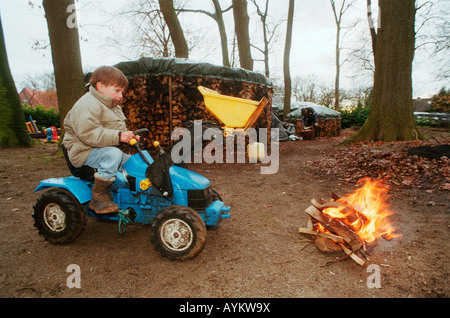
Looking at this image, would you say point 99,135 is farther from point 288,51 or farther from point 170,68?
point 288,51

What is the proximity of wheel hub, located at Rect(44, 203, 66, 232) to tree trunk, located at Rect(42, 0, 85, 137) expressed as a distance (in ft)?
15.9

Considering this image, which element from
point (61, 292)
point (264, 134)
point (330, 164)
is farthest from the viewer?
point (264, 134)

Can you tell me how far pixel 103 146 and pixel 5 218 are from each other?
2.28m

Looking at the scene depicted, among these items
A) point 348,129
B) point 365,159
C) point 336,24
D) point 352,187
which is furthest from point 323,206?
point 336,24

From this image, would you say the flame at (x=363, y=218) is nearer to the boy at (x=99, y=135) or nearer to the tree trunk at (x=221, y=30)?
the boy at (x=99, y=135)

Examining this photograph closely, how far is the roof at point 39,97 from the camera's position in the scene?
44.1m

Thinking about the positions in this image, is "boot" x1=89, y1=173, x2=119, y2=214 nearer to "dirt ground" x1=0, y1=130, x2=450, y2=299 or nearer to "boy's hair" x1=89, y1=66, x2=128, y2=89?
"dirt ground" x1=0, y1=130, x2=450, y2=299

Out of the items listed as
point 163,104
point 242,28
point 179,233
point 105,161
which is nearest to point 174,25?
point 242,28

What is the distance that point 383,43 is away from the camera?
300 inches

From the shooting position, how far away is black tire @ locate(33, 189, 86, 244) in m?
2.67

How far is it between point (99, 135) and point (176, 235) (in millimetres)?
1258

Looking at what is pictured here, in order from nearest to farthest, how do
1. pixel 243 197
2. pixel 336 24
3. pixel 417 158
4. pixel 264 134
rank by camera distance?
pixel 243 197 < pixel 417 158 < pixel 264 134 < pixel 336 24

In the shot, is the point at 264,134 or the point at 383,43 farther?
the point at 264,134

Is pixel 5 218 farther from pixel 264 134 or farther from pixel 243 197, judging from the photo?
pixel 264 134
